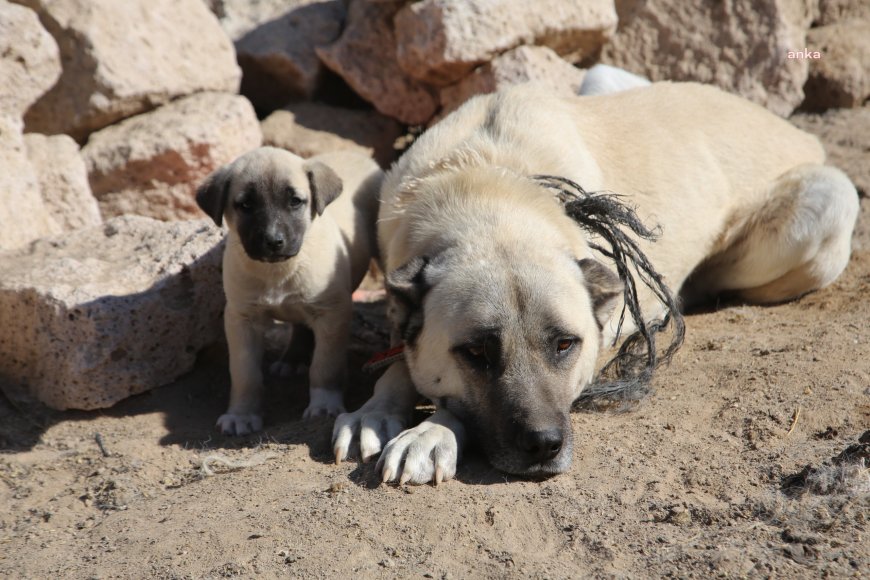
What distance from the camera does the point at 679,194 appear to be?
186 inches

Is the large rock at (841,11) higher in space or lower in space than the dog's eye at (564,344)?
lower

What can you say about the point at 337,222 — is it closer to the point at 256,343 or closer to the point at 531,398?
the point at 256,343

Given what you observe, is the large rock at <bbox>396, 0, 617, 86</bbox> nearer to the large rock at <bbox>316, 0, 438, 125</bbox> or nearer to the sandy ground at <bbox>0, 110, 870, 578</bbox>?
the large rock at <bbox>316, 0, 438, 125</bbox>

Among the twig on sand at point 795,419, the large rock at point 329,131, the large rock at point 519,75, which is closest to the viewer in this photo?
the twig on sand at point 795,419

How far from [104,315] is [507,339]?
2.41m

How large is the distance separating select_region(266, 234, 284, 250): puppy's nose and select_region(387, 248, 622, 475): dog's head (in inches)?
33.6

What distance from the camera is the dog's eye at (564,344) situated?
10.3 feet

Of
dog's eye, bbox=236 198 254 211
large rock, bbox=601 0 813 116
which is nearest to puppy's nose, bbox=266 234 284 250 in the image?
dog's eye, bbox=236 198 254 211

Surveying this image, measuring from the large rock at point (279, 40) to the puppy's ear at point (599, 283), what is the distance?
4170mm

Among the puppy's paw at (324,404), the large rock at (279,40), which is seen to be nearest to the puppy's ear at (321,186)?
the puppy's paw at (324,404)

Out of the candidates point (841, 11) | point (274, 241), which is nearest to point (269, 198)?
point (274, 241)

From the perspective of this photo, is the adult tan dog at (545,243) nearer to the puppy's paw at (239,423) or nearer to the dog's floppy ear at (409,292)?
the dog's floppy ear at (409,292)

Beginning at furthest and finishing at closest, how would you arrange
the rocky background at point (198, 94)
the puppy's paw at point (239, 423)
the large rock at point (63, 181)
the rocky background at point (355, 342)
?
1. the large rock at point (63, 181)
2. the rocky background at point (198, 94)
3. the puppy's paw at point (239, 423)
4. the rocky background at point (355, 342)

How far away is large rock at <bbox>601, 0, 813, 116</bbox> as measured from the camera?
690 centimetres
